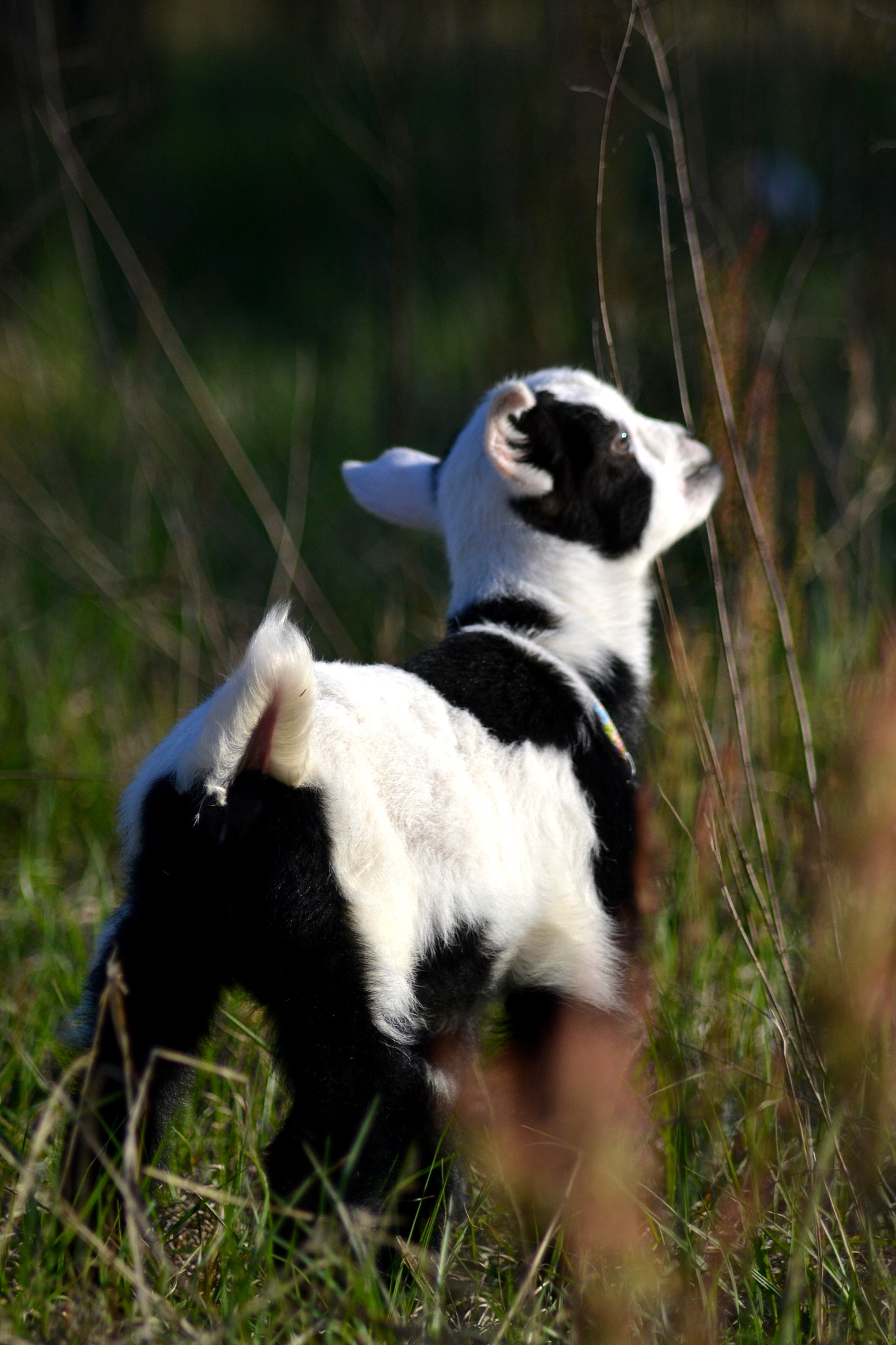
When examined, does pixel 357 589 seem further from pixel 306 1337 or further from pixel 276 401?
pixel 306 1337

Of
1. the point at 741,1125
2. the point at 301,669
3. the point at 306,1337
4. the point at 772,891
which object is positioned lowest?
the point at 741,1125

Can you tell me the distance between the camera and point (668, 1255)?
181cm

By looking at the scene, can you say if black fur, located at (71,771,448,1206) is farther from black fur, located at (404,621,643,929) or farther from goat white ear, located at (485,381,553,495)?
goat white ear, located at (485,381,553,495)

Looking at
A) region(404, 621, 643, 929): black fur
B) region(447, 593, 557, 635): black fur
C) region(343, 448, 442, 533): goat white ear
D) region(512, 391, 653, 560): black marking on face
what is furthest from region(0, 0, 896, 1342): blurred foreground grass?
region(343, 448, 442, 533): goat white ear

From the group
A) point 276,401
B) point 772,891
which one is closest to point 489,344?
point 276,401

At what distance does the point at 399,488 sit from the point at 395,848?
1029 millimetres

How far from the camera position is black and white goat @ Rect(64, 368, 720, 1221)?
62.9 inches

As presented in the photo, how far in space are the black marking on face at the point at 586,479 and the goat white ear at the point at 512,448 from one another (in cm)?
2

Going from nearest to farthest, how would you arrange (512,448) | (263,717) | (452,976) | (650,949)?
1. (263,717)
2. (452,976)
3. (512,448)
4. (650,949)

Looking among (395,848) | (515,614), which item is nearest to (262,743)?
(395,848)

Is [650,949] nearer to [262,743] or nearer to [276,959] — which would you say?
[276,959]

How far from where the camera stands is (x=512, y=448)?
2215mm

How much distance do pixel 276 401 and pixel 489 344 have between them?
246 cm

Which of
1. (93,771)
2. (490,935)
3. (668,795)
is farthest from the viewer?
(93,771)
